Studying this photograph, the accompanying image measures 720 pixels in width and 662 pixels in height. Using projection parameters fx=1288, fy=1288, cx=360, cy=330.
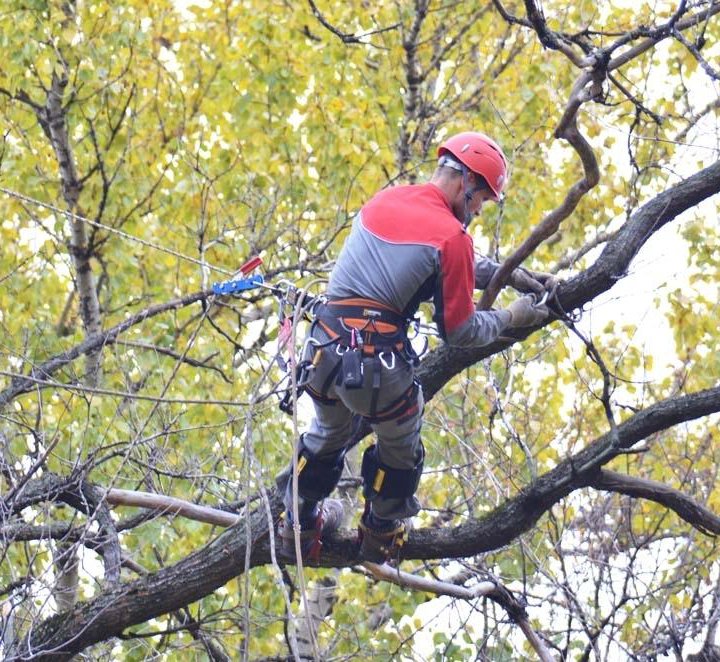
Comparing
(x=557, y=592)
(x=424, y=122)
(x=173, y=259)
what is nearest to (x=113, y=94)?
(x=173, y=259)

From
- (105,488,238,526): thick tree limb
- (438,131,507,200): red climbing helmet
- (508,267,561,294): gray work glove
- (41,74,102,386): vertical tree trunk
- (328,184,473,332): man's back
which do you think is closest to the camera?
(328,184,473,332): man's back

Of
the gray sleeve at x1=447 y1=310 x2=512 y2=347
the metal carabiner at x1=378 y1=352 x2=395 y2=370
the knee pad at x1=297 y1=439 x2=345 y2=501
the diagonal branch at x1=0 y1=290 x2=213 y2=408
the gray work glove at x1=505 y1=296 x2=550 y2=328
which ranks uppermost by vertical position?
the diagonal branch at x1=0 y1=290 x2=213 y2=408

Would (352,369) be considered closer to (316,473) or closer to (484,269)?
(316,473)

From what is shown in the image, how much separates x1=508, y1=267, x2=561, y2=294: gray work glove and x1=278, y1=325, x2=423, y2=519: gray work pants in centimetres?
60

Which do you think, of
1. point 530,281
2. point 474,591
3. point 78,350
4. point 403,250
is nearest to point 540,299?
point 530,281

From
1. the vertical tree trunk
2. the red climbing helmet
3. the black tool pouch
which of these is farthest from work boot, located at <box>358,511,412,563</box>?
the vertical tree trunk

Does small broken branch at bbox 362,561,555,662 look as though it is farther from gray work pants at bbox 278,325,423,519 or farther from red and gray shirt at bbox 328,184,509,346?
red and gray shirt at bbox 328,184,509,346

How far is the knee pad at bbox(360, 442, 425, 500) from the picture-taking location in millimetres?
4926

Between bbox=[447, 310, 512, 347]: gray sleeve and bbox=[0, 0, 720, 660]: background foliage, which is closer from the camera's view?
bbox=[447, 310, 512, 347]: gray sleeve

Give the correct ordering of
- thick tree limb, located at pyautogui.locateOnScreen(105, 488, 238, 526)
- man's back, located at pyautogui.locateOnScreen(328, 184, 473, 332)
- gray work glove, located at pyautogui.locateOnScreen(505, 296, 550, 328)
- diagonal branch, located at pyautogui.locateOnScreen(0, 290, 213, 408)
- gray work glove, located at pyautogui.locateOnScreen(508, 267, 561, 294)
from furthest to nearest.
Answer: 1. diagonal branch, located at pyautogui.locateOnScreen(0, 290, 213, 408)
2. thick tree limb, located at pyautogui.locateOnScreen(105, 488, 238, 526)
3. gray work glove, located at pyautogui.locateOnScreen(508, 267, 561, 294)
4. gray work glove, located at pyautogui.locateOnScreen(505, 296, 550, 328)
5. man's back, located at pyautogui.locateOnScreen(328, 184, 473, 332)

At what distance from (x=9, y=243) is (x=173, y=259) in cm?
149

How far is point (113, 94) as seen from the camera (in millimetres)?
9672

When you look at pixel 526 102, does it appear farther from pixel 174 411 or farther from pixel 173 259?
pixel 174 411

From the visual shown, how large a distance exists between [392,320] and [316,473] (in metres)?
0.73
